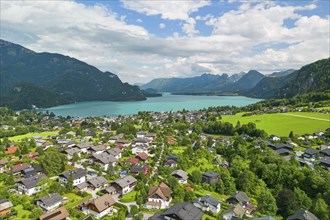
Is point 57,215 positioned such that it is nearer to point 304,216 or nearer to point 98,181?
point 98,181

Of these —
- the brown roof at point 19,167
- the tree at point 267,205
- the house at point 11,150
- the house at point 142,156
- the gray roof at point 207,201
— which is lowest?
the tree at point 267,205

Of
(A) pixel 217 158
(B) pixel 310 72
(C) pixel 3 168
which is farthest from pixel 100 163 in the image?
(B) pixel 310 72

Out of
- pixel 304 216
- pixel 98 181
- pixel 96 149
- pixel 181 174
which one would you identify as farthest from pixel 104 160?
pixel 304 216

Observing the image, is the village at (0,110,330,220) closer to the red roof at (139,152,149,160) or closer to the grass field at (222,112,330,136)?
the red roof at (139,152,149,160)

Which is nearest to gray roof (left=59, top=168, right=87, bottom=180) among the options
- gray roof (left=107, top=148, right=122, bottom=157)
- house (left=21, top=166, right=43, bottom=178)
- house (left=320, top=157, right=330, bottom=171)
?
house (left=21, top=166, right=43, bottom=178)

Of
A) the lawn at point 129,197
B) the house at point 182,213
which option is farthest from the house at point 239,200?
the lawn at point 129,197

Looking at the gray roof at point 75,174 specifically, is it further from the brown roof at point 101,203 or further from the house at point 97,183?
the brown roof at point 101,203

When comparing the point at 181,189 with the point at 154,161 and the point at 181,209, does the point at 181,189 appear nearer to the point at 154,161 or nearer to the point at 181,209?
the point at 181,209
